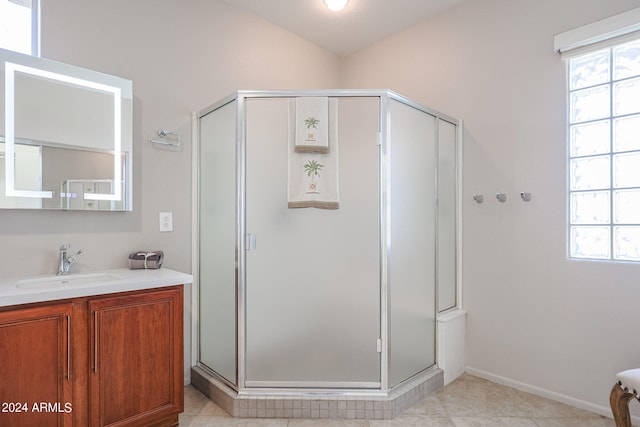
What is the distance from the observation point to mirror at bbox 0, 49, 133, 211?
71.5 inches

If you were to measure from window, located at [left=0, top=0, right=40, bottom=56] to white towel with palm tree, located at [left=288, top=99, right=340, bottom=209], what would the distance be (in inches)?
58.7

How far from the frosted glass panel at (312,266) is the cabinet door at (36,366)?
0.90m

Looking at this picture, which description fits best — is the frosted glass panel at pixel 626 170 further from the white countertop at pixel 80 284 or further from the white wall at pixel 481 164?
the white countertop at pixel 80 284

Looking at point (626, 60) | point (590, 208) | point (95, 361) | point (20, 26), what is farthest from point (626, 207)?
point (20, 26)

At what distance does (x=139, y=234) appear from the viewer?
7.54ft

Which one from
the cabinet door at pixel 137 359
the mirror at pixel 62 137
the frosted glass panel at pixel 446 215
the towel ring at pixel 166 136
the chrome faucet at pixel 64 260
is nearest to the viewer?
the cabinet door at pixel 137 359

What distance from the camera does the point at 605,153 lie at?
2141 mm

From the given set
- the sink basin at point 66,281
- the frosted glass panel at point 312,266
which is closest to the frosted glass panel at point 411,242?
the frosted glass panel at point 312,266

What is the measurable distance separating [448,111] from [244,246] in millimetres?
1898

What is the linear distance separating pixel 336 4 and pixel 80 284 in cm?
247

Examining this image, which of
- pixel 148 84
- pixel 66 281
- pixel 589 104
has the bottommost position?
pixel 66 281

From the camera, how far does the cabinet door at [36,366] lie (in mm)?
1403

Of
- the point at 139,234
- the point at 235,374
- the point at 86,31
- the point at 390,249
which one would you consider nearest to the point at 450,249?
the point at 390,249

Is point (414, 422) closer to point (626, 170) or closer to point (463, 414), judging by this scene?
point (463, 414)
